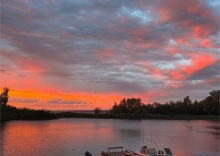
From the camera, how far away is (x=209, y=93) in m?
174

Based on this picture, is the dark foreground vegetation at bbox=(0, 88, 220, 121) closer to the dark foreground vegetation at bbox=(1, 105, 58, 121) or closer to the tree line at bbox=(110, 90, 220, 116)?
the tree line at bbox=(110, 90, 220, 116)

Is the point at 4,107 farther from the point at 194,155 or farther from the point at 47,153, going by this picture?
the point at 194,155

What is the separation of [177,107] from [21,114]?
299 feet

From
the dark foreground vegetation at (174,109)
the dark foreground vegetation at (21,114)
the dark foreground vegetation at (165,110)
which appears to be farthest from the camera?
the dark foreground vegetation at (174,109)

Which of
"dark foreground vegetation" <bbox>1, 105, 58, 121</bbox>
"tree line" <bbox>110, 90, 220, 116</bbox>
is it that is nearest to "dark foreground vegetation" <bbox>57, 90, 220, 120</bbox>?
"tree line" <bbox>110, 90, 220, 116</bbox>

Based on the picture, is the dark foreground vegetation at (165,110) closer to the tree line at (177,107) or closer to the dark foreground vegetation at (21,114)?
the tree line at (177,107)

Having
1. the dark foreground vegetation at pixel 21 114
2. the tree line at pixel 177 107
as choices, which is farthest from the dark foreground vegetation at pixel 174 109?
the dark foreground vegetation at pixel 21 114

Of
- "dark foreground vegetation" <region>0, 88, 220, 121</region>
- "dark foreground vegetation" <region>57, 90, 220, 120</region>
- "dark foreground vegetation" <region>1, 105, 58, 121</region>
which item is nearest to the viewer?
"dark foreground vegetation" <region>1, 105, 58, 121</region>

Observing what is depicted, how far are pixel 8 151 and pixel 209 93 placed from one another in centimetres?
15357

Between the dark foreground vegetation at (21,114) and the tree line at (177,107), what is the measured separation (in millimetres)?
53717

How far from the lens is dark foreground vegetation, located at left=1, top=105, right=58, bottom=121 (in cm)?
10756

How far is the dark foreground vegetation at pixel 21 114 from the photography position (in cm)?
10756

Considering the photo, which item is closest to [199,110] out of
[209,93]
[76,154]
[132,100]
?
[209,93]

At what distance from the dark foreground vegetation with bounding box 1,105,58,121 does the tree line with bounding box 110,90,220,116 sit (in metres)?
53.7
